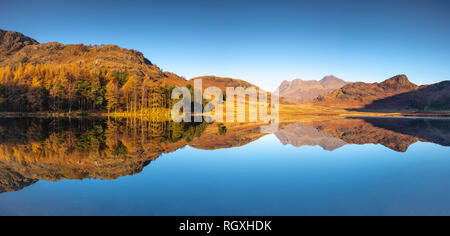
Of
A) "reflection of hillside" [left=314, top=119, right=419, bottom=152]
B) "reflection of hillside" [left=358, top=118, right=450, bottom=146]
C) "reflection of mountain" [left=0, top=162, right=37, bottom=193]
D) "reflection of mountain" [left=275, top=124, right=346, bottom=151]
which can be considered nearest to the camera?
"reflection of mountain" [left=0, top=162, right=37, bottom=193]

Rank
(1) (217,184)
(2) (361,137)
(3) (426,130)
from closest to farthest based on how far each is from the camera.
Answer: (1) (217,184) < (2) (361,137) < (3) (426,130)

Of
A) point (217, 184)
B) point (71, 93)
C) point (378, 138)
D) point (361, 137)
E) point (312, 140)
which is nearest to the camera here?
point (217, 184)

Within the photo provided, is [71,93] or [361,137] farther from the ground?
[71,93]

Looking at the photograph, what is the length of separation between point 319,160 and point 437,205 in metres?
6.50

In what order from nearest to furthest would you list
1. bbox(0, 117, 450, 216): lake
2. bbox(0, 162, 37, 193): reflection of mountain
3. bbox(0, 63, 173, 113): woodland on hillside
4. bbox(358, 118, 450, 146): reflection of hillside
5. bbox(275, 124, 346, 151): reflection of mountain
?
bbox(0, 117, 450, 216): lake, bbox(0, 162, 37, 193): reflection of mountain, bbox(275, 124, 346, 151): reflection of mountain, bbox(358, 118, 450, 146): reflection of hillside, bbox(0, 63, 173, 113): woodland on hillside

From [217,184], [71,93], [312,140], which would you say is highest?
[71,93]

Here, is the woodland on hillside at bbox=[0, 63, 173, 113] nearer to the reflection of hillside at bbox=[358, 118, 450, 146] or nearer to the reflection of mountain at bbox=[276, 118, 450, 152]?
the reflection of mountain at bbox=[276, 118, 450, 152]

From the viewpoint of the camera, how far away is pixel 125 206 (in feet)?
21.4

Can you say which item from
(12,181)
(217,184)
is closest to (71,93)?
(12,181)

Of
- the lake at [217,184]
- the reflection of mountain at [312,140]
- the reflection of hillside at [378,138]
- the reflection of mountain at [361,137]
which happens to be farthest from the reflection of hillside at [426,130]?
the lake at [217,184]

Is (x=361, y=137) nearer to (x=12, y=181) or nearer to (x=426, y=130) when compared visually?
(x=426, y=130)

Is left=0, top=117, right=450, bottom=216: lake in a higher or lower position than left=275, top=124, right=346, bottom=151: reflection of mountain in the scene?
lower

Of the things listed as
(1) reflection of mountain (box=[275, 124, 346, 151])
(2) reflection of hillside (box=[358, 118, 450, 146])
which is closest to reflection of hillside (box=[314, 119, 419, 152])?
(1) reflection of mountain (box=[275, 124, 346, 151])

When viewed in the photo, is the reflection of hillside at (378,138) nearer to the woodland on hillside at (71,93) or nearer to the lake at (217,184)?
the lake at (217,184)
